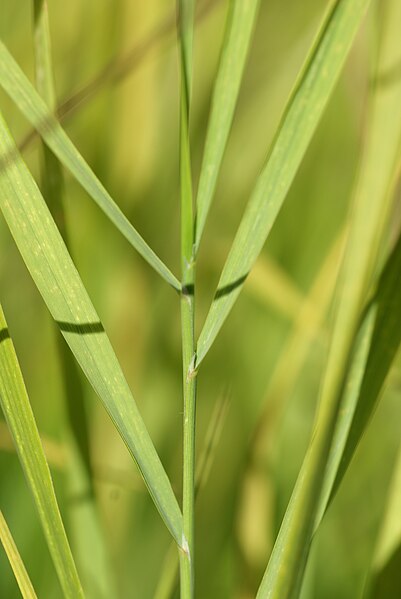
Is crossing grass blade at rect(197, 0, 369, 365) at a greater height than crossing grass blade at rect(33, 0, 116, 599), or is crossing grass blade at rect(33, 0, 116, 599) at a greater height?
crossing grass blade at rect(197, 0, 369, 365)

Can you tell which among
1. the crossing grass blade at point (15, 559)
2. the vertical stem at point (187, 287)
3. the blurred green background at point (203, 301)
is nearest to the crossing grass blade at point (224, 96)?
the vertical stem at point (187, 287)

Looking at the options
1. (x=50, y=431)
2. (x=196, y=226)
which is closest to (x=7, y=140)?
(x=196, y=226)

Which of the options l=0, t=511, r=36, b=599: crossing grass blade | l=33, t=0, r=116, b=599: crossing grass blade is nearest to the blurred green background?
l=33, t=0, r=116, b=599: crossing grass blade

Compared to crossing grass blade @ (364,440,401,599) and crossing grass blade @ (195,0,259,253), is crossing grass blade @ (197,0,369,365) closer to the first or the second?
crossing grass blade @ (195,0,259,253)

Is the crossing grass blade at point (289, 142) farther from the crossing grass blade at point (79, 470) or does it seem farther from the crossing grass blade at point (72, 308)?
the crossing grass blade at point (79, 470)

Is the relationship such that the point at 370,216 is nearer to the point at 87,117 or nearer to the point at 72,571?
the point at 72,571
